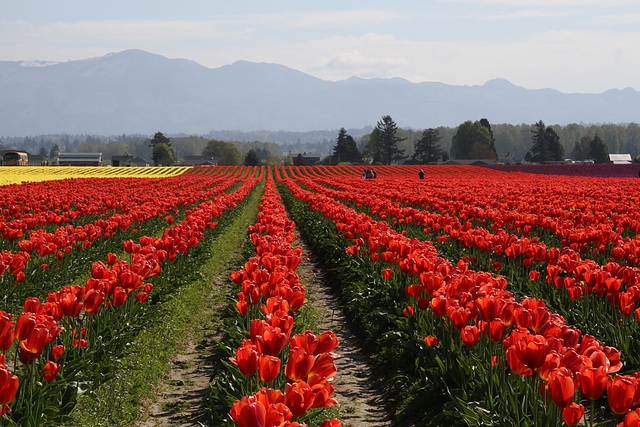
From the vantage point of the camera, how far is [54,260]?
39.2ft

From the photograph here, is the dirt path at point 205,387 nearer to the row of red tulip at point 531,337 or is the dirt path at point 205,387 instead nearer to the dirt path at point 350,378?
the dirt path at point 350,378

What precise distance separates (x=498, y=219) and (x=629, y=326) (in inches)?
300

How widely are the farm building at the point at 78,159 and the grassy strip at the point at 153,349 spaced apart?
306 ft

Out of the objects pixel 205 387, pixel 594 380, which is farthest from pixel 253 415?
pixel 205 387

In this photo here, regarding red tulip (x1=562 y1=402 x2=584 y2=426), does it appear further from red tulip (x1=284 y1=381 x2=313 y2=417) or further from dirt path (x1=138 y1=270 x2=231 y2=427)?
dirt path (x1=138 y1=270 x2=231 y2=427)

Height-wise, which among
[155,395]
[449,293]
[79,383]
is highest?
[449,293]

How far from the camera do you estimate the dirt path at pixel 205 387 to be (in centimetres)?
659

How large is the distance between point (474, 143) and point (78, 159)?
9158cm

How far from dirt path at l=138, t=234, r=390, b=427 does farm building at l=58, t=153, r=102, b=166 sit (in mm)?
98039

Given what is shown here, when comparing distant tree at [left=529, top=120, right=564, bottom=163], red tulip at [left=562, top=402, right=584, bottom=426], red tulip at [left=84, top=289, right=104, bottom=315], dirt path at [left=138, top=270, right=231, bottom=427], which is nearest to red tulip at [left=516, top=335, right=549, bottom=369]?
red tulip at [left=562, top=402, right=584, bottom=426]

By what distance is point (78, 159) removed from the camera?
101 m

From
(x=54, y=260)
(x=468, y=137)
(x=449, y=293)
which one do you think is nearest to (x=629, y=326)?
(x=449, y=293)

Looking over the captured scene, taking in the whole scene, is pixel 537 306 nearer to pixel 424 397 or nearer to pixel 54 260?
pixel 424 397

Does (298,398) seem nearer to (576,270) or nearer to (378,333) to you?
(576,270)
